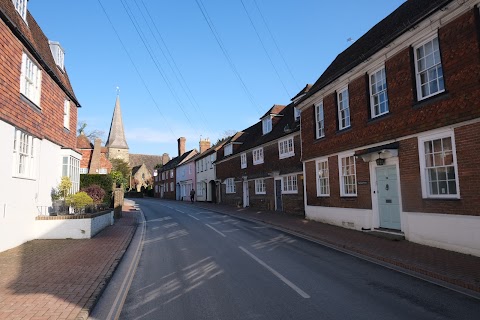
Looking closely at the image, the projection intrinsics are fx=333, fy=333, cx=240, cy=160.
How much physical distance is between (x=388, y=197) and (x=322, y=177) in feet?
16.9

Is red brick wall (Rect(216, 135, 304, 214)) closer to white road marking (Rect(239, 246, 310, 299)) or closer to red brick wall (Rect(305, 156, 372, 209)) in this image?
red brick wall (Rect(305, 156, 372, 209))

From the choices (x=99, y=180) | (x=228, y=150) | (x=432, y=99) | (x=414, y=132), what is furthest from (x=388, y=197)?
(x=228, y=150)

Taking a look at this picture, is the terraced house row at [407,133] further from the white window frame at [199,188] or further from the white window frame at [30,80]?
the white window frame at [199,188]

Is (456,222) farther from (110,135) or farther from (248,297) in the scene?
(110,135)

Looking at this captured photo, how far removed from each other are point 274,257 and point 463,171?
5.70 metres

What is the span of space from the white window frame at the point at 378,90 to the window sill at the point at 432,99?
1.79 metres

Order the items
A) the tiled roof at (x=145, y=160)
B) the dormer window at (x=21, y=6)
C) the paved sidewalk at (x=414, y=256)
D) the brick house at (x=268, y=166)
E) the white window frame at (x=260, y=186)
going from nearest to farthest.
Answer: the paved sidewalk at (x=414, y=256)
the dormer window at (x=21, y=6)
the brick house at (x=268, y=166)
the white window frame at (x=260, y=186)
the tiled roof at (x=145, y=160)

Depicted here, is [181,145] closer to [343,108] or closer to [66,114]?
[66,114]

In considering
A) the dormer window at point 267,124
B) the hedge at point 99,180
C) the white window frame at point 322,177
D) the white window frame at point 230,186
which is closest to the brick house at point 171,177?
the white window frame at point 230,186

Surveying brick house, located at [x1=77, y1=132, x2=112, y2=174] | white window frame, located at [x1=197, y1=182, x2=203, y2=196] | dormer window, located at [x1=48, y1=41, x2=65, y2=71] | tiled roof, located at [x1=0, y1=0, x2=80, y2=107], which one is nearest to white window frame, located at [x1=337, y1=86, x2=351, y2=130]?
tiled roof, located at [x1=0, y1=0, x2=80, y2=107]

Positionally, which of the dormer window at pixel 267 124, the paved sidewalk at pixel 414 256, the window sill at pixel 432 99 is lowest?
the paved sidewalk at pixel 414 256


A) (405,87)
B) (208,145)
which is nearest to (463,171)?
(405,87)

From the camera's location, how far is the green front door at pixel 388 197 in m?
12.0

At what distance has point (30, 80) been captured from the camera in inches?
479
